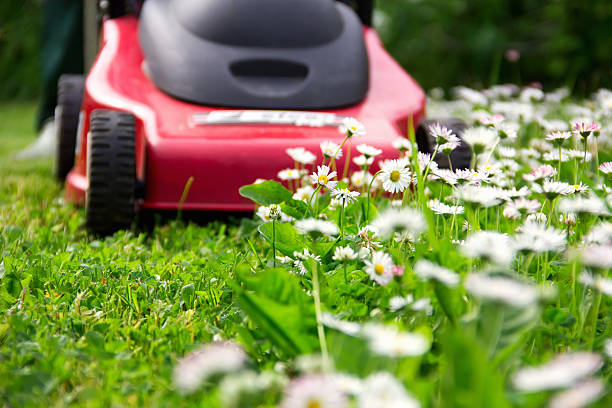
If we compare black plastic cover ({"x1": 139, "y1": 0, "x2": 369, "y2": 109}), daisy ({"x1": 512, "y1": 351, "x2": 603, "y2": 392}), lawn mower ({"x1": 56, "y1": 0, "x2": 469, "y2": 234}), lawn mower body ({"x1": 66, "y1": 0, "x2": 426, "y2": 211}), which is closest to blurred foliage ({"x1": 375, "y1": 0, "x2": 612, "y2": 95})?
lawn mower ({"x1": 56, "y1": 0, "x2": 469, "y2": 234})

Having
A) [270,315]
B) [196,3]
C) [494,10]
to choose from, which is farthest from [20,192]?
[494,10]

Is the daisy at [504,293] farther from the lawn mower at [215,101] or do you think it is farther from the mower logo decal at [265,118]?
the mower logo decal at [265,118]

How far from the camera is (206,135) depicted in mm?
1793

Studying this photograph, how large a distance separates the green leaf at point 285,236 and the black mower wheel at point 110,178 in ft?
1.61

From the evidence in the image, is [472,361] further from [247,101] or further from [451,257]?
[247,101]

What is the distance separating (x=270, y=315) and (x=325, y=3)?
160 centimetres

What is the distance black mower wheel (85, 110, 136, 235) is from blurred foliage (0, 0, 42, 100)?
8.45 m

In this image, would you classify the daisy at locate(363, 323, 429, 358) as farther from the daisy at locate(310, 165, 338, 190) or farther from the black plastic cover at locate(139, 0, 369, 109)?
the black plastic cover at locate(139, 0, 369, 109)

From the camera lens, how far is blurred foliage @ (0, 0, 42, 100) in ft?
30.7

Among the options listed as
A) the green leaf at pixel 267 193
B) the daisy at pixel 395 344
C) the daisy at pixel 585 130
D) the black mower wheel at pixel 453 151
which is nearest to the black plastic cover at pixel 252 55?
the black mower wheel at pixel 453 151

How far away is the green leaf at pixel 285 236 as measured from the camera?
1288 millimetres

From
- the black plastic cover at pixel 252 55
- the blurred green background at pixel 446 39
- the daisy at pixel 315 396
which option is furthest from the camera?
the blurred green background at pixel 446 39

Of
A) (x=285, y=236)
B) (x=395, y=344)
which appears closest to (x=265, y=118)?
(x=285, y=236)

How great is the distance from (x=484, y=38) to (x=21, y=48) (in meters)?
6.34
